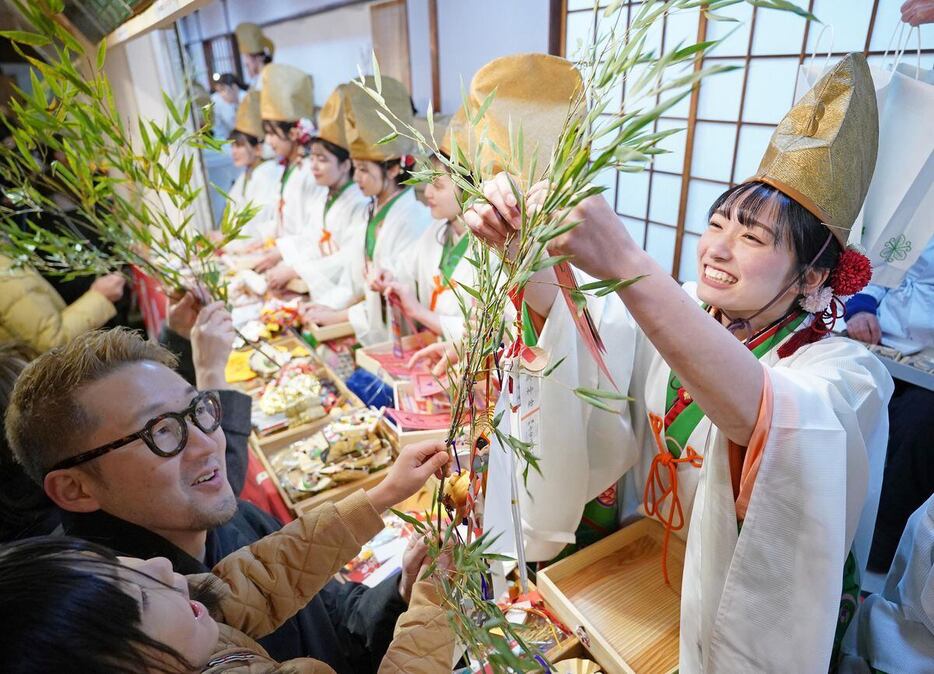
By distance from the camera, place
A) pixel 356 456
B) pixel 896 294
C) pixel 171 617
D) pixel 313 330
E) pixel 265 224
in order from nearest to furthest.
Answer: pixel 171 617 < pixel 356 456 < pixel 896 294 < pixel 313 330 < pixel 265 224

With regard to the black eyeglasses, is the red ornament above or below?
above

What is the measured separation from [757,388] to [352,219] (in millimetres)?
3222

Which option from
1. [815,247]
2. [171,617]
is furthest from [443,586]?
[815,247]

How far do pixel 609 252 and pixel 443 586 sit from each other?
55cm

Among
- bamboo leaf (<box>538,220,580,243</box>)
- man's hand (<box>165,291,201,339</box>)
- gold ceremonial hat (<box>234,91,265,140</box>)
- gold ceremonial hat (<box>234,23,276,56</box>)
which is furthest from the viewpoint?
gold ceremonial hat (<box>234,23,276,56</box>)

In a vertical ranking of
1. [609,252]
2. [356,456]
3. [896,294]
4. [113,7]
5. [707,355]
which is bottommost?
[356,456]

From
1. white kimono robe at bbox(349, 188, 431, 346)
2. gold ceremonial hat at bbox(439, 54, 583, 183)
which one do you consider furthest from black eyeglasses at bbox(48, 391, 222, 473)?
white kimono robe at bbox(349, 188, 431, 346)

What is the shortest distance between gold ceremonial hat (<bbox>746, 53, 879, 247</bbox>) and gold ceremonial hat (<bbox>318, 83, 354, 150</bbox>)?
106 inches

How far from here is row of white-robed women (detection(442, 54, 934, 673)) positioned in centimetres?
81

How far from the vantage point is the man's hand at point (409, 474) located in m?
1.03

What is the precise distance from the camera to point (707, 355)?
782 mm

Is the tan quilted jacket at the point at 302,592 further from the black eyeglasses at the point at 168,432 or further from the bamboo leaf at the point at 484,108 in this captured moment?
the bamboo leaf at the point at 484,108

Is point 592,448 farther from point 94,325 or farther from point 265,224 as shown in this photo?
point 265,224

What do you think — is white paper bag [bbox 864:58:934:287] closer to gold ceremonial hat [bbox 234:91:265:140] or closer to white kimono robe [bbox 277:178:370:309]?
white kimono robe [bbox 277:178:370:309]
